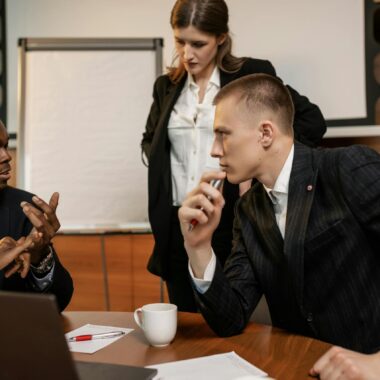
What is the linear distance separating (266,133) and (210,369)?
69 centimetres

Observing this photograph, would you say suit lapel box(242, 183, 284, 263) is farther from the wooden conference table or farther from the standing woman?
the standing woman

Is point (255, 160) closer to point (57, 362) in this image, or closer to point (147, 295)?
point (57, 362)

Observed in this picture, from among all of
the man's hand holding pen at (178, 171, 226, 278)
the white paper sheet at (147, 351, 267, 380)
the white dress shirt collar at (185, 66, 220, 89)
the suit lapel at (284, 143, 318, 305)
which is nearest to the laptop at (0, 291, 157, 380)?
the white paper sheet at (147, 351, 267, 380)

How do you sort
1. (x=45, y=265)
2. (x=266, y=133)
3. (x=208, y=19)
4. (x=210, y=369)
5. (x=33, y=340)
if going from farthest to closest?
(x=208, y=19) < (x=266, y=133) < (x=45, y=265) < (x=210, y=369) < (x=33, y=340)

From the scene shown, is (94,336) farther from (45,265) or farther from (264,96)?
(264,96)

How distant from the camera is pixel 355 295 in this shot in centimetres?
123

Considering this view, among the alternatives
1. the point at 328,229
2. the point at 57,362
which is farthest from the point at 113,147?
the point at 57,362

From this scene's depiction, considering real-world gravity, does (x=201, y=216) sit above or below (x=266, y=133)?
below

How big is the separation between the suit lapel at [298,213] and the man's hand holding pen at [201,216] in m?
0.18

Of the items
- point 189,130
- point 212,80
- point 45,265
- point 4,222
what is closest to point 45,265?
point 45,265

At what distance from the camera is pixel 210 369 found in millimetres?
921

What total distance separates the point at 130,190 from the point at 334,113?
3.69 feet

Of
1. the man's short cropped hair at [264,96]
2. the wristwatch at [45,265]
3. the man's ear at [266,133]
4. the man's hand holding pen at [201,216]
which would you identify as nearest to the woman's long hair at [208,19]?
the man's short cropped hair at [264,96]

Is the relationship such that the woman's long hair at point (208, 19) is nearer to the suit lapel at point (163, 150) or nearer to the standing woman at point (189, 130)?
the standing woman at point (189, 130)
